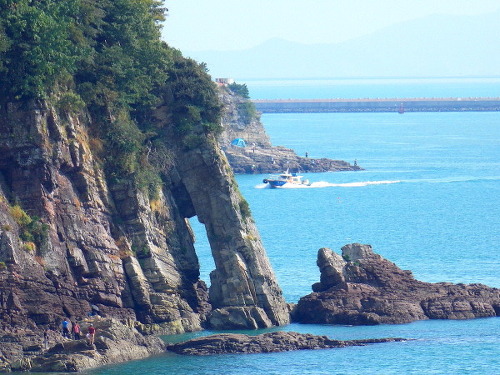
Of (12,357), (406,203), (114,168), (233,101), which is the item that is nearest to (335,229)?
(406,203)

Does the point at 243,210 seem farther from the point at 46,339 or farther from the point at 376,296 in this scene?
the point at 46,339

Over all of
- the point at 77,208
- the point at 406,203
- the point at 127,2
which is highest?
the point at 127,2

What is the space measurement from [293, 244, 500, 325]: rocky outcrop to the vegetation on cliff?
8.89m

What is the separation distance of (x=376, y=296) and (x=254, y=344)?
10.4 m

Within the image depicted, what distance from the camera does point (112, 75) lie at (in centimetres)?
6047

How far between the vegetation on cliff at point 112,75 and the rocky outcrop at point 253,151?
8718 centimetres

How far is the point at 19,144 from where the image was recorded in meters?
54.4

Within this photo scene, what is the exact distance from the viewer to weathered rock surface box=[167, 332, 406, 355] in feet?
173

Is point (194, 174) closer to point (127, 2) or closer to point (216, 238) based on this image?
point (216, 238)

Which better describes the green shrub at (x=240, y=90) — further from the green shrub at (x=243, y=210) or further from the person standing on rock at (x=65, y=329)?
the person standing on rock at (x=65, y=329)

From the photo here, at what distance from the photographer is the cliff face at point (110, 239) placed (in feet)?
174

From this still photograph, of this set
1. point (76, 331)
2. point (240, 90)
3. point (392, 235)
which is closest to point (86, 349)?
point (76, 331)

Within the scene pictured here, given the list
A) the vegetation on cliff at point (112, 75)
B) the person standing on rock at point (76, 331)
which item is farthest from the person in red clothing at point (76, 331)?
the vegetation on cliff at point (112, 75)

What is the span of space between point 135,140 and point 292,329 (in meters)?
11.0
